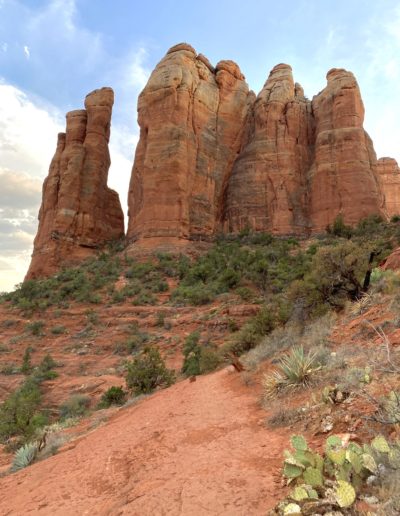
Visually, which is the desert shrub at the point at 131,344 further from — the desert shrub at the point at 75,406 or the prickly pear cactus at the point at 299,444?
the prickly pear cactus at the point at 299,444

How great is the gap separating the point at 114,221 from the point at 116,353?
2434 cm

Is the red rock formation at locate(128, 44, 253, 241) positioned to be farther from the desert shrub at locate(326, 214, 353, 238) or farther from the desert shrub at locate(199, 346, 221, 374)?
the desert shrub at locate(199, 346, 221, 374)

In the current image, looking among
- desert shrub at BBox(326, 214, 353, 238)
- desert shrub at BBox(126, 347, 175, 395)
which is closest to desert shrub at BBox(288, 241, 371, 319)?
desert shrub at BBox(126, 347, 175, 395)

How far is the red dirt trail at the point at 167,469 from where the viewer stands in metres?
3.30

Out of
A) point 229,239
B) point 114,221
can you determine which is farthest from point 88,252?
point 229,239

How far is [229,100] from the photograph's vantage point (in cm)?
4094

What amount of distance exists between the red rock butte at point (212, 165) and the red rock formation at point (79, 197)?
0.34 ft

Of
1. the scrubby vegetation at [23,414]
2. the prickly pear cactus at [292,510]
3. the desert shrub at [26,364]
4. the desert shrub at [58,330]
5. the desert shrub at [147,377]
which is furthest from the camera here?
the desert shrub at [58,330]

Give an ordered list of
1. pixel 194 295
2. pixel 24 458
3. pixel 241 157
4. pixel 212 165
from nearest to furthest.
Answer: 1. pixel 24 458
2. pixel 194 295
3. pixel 212 165
4. pixel 241 157

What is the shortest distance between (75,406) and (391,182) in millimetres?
64137

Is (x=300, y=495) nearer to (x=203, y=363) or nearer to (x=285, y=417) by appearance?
(x=285, y=417)

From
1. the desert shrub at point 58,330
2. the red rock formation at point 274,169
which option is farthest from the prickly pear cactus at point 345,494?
the red rock formation at point 274,169

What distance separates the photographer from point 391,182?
6431cm

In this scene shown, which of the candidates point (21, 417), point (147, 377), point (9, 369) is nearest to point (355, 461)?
point (147, 377)
